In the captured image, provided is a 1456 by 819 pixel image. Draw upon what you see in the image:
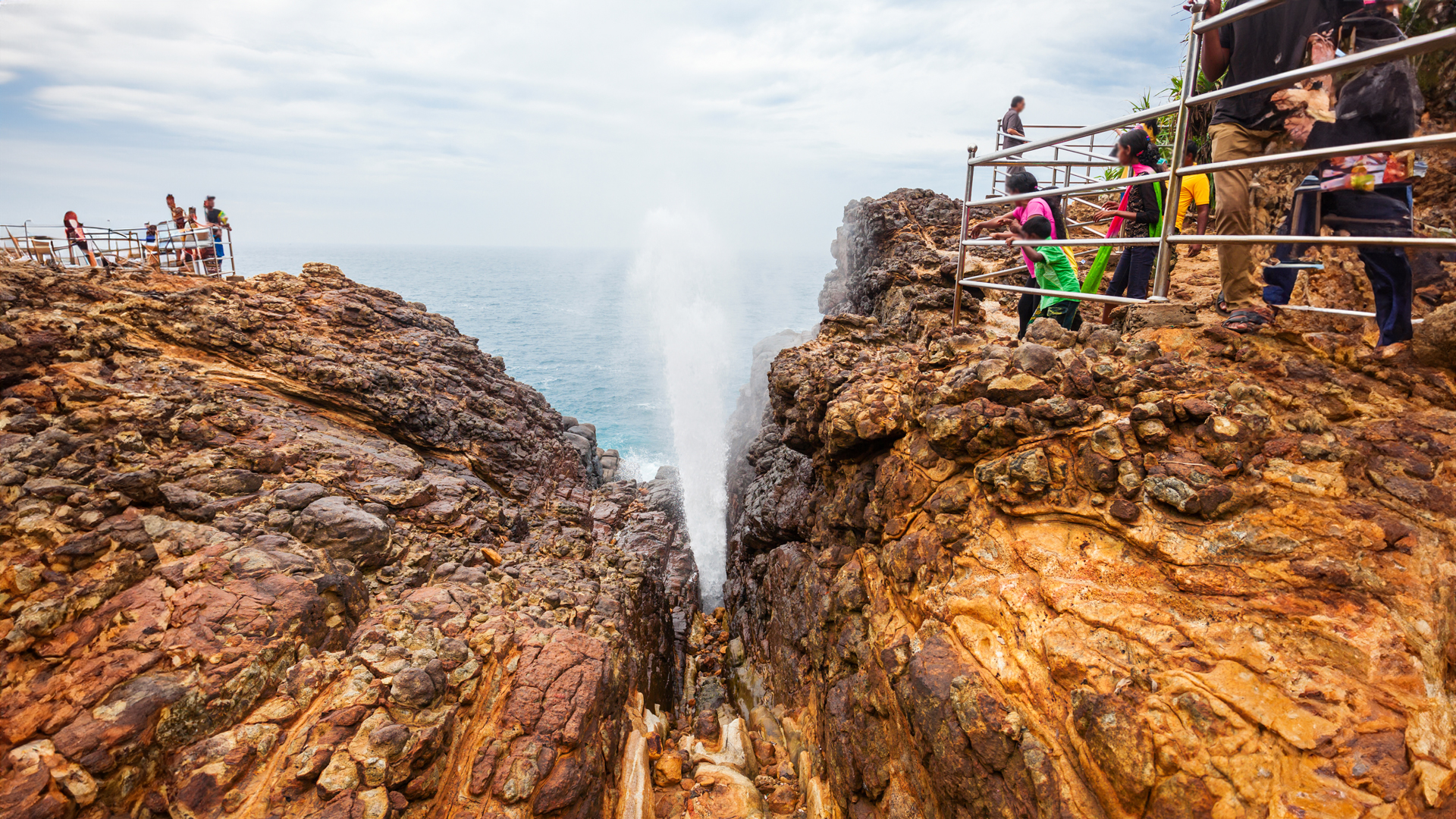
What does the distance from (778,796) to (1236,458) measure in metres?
6.20

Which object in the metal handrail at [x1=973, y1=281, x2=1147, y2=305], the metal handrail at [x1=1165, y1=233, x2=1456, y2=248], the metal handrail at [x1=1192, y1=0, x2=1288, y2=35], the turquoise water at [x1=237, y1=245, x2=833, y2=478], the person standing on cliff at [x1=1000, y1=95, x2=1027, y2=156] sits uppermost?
the person standing on cliff at [x1=1000, y1=95, x2=1027, y2=156]

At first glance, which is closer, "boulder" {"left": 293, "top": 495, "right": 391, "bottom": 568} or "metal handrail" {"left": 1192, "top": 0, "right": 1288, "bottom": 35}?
"metal handrail" {"left": 1192, "top": 0, "right": 1288, "bottom": 35}

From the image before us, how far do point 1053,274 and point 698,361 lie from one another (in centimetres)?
5482

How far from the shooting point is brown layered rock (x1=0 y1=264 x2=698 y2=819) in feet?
15.0

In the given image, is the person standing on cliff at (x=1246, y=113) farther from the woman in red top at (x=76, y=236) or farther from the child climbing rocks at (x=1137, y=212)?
the woman in red top at (x=76, y=236)

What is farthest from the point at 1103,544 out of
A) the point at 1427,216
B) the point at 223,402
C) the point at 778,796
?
the point at 223,402

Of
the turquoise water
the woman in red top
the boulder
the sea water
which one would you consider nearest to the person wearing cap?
the woman in red top

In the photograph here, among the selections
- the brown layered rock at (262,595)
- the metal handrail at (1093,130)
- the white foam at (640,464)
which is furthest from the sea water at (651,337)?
the metal handrail at (1093,130)

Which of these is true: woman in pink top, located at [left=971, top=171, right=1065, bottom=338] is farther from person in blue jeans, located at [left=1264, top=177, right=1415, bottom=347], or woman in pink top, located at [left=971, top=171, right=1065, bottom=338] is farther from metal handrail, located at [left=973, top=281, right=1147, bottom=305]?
person in blue jeans, located at [left=1264, top=177, right=1415, bottom=347]

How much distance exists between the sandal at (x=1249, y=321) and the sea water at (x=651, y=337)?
622 inches

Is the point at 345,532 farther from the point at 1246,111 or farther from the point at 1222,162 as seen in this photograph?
the point at 1246,111

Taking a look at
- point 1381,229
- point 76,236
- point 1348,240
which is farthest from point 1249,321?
point 76,236

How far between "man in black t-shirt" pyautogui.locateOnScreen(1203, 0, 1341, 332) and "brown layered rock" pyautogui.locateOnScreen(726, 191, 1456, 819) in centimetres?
40

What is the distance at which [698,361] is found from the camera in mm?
60312
